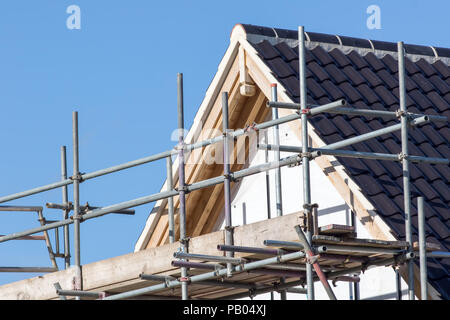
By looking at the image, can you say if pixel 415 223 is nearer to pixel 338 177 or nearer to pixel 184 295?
pixel 338 177

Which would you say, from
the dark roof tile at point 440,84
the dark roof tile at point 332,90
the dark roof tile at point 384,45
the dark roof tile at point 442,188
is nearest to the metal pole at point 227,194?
the dark roof tile at point 332,90

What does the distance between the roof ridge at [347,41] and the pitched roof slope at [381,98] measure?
0.01 metres

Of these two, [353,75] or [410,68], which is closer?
[353,75]

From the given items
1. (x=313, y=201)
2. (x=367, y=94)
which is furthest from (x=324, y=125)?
(x=367, y=94)

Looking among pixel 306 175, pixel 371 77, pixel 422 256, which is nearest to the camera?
pixel 422 256

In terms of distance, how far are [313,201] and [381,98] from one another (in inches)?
79.4

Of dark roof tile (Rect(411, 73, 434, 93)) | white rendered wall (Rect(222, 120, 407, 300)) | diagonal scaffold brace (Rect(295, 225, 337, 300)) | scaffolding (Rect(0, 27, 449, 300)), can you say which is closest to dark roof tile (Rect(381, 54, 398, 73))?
dark roof tile (Rect(411, 73, 434, 93))

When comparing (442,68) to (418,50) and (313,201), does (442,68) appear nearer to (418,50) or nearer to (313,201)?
(418,50)

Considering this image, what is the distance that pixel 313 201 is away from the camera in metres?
15.2

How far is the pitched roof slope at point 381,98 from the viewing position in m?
14.3

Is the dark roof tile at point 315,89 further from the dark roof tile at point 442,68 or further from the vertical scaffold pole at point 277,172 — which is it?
the dark roof tile at point 442,68

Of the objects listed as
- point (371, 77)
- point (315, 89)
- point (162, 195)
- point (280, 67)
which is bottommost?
point (162, 195)

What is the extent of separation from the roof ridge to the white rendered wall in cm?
140
